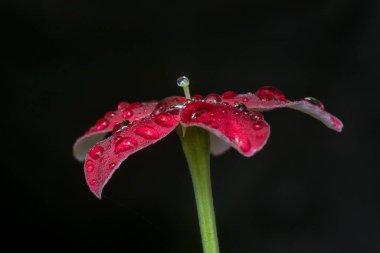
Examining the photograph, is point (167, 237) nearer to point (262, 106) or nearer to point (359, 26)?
point (359, 26)

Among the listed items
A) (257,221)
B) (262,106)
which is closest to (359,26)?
(257,221)

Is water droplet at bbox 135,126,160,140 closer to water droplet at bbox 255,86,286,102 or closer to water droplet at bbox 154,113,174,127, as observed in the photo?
water droplet at bbox 154,113,174,127

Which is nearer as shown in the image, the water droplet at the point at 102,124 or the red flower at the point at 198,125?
the red flower at the point at 198,125

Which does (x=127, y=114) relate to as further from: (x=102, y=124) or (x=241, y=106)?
(x=241, y=106)

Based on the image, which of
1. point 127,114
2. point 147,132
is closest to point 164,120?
point 147,132

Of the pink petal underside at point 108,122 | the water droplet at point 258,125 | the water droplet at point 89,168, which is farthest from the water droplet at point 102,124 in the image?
the water droplet at point 258,125

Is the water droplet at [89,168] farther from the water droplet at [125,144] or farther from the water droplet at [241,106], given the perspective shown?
the water droplet at [241,106]
